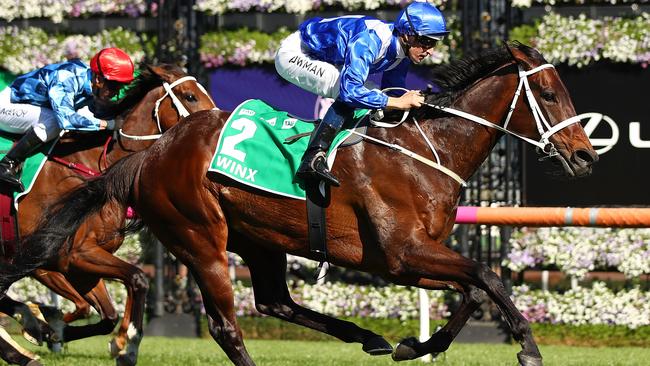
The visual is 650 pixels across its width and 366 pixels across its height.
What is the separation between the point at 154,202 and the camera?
5.74m

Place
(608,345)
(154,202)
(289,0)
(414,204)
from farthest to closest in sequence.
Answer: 1. (289,0)
2. (608,345)
3. (154,202)
4. (414,204)

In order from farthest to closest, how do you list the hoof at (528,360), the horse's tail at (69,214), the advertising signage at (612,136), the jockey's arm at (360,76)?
the advertising signage at (612,136) → the horse's tail at (69,214) → the jockey's arm at (360,76) → the hoof at (528,360)

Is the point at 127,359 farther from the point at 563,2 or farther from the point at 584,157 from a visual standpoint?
the point at 563,2

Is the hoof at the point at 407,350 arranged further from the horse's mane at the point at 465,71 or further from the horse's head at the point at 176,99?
the horse's head at the point at 176,99

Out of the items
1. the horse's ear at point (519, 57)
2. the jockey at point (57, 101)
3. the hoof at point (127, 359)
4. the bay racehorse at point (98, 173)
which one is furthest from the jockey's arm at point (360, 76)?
the jockey at point (57, 101)

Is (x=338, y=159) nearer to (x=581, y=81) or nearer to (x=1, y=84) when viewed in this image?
(x=581, y=81)

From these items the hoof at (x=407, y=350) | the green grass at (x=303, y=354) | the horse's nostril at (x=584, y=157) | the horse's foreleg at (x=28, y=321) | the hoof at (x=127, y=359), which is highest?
the horse's nostril at (x=584, y=157)

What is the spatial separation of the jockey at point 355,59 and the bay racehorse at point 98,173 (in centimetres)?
128

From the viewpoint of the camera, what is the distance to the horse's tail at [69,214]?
594cm

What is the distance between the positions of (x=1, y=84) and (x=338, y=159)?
5.13 meters

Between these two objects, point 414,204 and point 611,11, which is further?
point 611,11

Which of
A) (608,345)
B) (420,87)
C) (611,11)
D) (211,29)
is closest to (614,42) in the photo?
(611,11)

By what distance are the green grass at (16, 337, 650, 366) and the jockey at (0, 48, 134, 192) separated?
4.10 feet

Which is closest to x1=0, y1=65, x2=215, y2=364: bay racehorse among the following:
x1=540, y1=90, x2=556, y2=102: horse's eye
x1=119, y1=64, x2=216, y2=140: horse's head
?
x1=119, y1=64, x2=216, y2=140: horse's head
